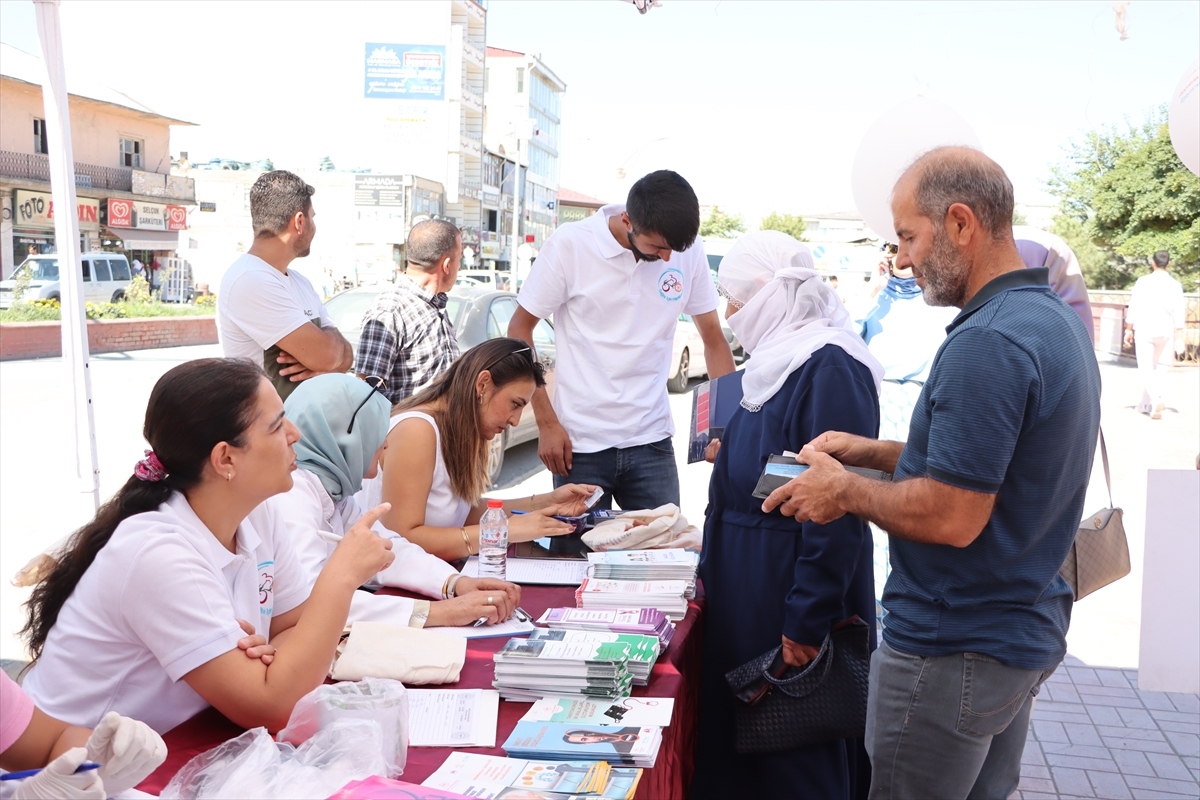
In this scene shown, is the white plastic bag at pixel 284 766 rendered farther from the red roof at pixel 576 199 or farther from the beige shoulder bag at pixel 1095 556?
the red roof at pixel 576 199

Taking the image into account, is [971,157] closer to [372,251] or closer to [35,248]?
[35,248]

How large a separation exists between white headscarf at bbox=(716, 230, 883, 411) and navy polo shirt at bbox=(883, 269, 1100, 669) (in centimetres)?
60

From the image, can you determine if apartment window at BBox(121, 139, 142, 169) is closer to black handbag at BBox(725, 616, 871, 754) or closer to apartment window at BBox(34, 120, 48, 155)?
apartment window at BBox(34, 120, 48, 155)

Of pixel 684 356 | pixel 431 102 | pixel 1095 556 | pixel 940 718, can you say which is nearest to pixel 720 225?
pixel 431 102

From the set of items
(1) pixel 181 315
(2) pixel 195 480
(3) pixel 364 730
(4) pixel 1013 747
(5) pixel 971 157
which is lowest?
(1) pixel 181 315

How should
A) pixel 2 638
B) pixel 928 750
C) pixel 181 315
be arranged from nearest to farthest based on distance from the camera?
pixel 928 750, pixel 2 638, pixel 181 315

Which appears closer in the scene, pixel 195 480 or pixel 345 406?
pixel 195 480

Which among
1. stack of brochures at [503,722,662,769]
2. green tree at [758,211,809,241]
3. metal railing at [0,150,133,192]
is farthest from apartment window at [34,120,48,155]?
green tree at [758,211,809,241]

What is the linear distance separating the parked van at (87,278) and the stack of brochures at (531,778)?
20490 mm

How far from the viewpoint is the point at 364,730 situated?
1.57m

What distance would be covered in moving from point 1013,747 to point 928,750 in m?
0.29

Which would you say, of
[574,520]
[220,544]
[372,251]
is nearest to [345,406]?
[220,544]

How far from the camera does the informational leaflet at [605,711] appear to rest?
6.13 ft

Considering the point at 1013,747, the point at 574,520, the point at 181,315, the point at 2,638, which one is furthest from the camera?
the point at 181,315
